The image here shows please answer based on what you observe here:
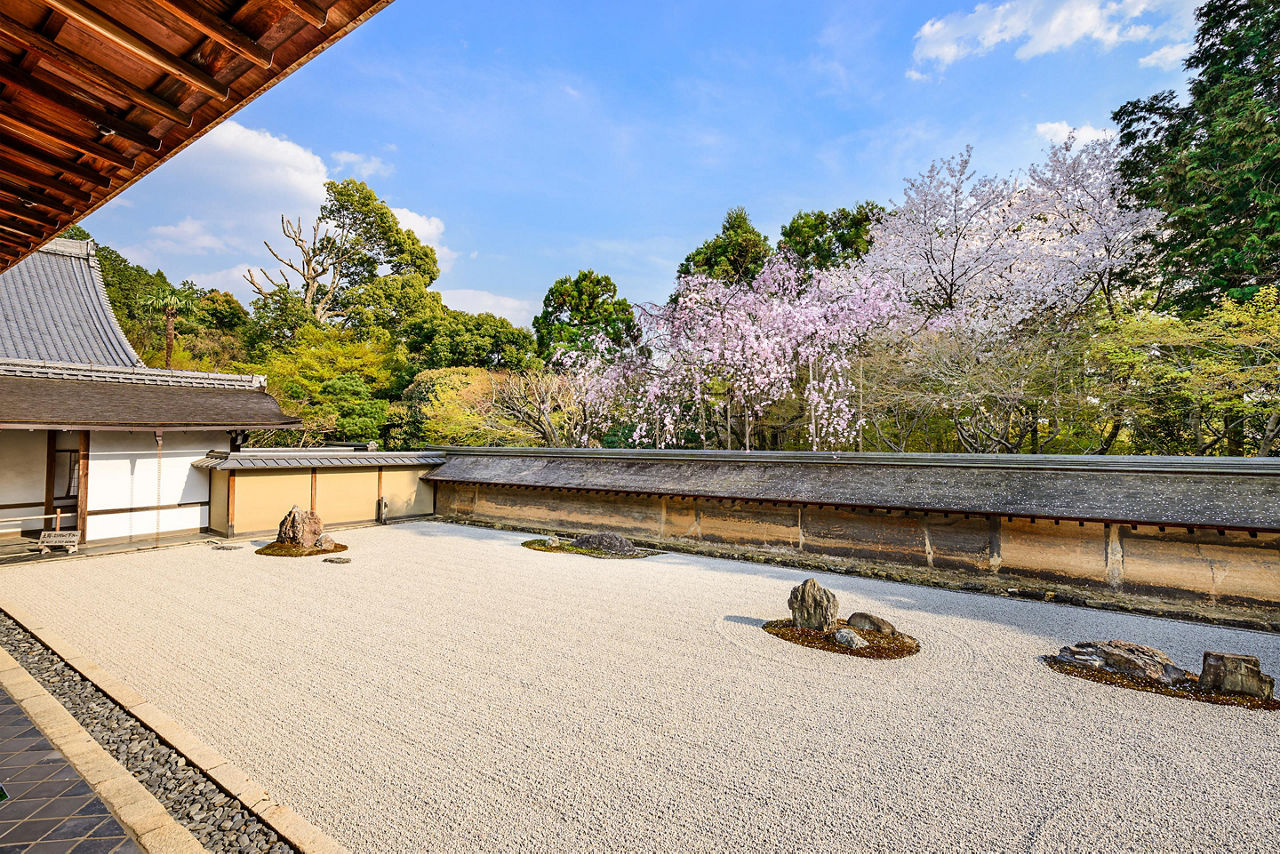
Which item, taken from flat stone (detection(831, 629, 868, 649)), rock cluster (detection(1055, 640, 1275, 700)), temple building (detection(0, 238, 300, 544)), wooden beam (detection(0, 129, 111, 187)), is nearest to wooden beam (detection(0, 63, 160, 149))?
wooden beam (detection(0, 129, 111, 187))

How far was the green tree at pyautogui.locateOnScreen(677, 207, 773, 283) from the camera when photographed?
790 inches

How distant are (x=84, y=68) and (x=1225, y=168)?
50.2ft

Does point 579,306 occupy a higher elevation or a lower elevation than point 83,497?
higher

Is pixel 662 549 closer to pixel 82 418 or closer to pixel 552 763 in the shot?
pixel 552 763

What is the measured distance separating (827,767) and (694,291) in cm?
1251

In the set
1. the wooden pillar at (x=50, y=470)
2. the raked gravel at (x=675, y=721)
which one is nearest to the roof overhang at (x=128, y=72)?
the raked gravel at (x=675, y=721)

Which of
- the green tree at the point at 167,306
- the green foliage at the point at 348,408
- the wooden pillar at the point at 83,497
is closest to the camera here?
the wooden pillar at the point at 83,497

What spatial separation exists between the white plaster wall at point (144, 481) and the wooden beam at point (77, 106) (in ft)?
35.6

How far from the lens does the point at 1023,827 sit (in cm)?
282

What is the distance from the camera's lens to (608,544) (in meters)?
10.1

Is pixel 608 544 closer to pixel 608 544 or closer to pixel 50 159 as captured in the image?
pixel 608 544

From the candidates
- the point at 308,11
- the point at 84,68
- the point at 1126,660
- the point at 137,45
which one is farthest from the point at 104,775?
the point at 1126,660

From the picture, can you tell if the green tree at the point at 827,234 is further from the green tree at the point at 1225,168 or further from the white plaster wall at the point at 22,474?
the white plaster wall at the point at 22,474

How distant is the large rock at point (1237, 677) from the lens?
4.35m
